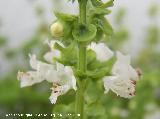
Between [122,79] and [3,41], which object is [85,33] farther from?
[3,41]

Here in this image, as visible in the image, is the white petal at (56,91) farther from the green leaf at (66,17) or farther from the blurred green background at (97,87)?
the blurred green background at (97,87)

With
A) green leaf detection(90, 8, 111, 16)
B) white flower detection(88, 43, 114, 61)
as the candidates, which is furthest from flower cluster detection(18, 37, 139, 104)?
green leaf detection(90, 8, 111, 16)

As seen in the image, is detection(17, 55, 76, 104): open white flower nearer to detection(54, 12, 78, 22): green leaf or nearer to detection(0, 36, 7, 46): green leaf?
detection(54, 12, 78, 22): green leaf

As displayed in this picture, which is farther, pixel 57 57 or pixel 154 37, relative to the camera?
pixel 154 37

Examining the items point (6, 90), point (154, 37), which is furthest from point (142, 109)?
point (154, 37)

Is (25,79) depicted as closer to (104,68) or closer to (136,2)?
(104,68)

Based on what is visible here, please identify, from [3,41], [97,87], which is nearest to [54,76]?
[97,87]

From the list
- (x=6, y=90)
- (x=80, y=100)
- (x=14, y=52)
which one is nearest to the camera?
(x=80, y=100)
